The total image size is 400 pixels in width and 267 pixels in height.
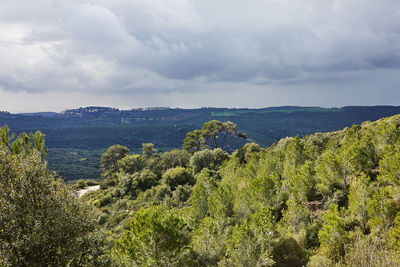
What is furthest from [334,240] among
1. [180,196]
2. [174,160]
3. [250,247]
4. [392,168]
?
[174,160]

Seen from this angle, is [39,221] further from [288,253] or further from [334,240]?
[334,240]

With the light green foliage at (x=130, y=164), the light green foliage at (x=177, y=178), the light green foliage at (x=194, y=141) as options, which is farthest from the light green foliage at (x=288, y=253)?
the light green foliage at (x=194, y=141)

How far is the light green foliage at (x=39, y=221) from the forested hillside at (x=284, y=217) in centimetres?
231

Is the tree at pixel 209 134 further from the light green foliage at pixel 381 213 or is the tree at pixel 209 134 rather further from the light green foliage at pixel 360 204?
the light green foliage at pixel 381 213

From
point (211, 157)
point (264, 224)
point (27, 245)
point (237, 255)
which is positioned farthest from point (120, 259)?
point (211, 157)

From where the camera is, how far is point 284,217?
62.4 ft

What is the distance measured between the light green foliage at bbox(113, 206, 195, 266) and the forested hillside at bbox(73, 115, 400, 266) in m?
0.05

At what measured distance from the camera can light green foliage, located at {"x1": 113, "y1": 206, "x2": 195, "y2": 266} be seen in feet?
40.5

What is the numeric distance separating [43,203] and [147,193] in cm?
3383

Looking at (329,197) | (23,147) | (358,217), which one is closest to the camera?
(358,217)

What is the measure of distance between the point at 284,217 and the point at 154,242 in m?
11.7

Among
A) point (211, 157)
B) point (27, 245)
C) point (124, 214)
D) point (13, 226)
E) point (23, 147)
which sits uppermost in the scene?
point (23, 147)

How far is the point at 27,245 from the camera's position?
9.98 meters

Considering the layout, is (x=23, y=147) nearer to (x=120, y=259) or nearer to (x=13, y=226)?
(x=13, y=226)
